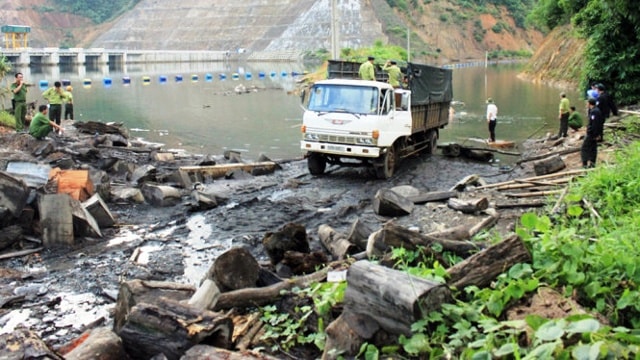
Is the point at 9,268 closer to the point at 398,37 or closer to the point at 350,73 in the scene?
the point at 350,73

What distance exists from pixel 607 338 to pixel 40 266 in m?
7.98

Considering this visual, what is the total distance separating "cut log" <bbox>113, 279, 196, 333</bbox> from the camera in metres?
6.58

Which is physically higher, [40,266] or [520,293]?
[520,293]

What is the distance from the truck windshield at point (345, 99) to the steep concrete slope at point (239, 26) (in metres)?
90.2

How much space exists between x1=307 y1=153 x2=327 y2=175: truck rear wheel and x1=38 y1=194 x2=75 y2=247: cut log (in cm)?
739

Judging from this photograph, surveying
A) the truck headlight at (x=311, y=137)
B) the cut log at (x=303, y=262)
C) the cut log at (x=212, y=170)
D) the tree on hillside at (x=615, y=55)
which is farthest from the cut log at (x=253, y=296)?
the tree on hillside at (x=615, y=55)

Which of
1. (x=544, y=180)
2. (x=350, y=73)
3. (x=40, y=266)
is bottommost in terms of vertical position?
(x=40, y=266)

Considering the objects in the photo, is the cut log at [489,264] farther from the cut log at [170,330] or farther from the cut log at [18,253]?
the cut log at [18,253]

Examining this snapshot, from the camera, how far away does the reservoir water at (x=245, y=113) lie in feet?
85.6

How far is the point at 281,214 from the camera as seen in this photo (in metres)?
12.4

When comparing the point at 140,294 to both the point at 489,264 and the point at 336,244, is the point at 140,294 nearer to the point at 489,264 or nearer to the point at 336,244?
the point at 336,244

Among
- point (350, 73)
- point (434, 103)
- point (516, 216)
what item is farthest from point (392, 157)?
point (516, 216)

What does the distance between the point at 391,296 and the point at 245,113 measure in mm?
32460

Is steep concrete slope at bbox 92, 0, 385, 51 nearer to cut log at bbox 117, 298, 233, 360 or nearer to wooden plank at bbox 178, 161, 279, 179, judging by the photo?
wooden plank at bbox 178, 161, 279, 179
